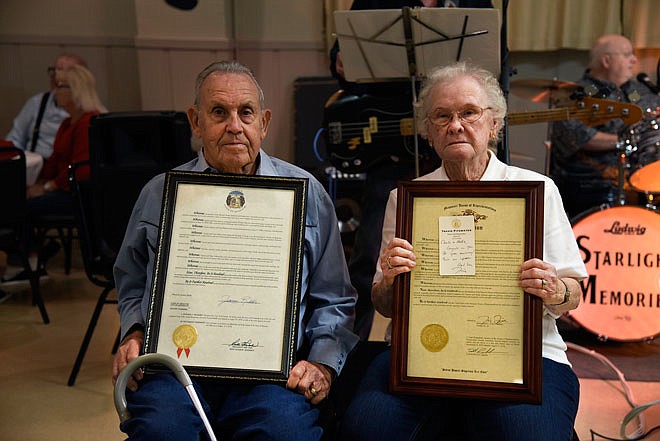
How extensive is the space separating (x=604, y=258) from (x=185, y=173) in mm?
2267

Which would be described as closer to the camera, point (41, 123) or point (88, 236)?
point (88, 236)

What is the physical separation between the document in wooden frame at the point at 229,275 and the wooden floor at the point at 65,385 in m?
1.24

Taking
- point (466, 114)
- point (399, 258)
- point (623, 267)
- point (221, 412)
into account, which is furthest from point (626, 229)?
point (221, 412)

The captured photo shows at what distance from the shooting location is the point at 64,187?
405 centimetres

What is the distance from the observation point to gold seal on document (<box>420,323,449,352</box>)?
1483 mm

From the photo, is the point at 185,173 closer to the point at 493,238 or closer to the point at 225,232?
the point at 225,232

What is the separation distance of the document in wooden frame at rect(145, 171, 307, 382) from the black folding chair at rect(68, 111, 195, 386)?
4.14 feet

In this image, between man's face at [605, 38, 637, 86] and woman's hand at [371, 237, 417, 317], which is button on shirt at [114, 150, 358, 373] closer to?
woman's hand at [371, 237, 417, 317]

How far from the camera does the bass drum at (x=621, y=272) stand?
3.09 meters

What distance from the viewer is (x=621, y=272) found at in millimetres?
3127

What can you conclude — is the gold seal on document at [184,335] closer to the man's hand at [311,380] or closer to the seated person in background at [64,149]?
the man's hand at [311,380]

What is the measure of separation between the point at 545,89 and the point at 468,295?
2.33 m

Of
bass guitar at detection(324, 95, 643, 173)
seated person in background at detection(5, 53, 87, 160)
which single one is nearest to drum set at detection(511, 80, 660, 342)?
bass guitar at detection(324, 95, 643, 173)

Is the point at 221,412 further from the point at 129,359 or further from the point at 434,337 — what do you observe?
the point at 434,337
